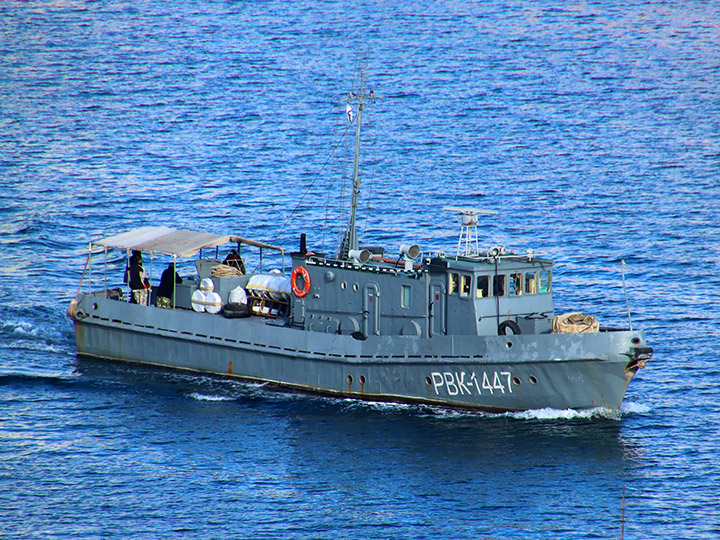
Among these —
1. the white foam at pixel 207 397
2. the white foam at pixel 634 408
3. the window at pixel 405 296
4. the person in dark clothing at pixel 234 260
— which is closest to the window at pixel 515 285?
the window at pixel 405 296

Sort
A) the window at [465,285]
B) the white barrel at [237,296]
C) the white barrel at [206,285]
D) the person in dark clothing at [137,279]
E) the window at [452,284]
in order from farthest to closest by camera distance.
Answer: the person in dark clothing at [137,279] → the white barrel at [206,285] → the white barrel at [237,296] → the window at [452,284] → the window at [465,285]

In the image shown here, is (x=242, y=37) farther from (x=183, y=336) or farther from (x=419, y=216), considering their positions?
(x=183, y=336)

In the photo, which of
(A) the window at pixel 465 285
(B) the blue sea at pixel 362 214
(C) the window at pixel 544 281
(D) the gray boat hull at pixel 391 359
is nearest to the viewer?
(B) the blue sea at pixel 362 214

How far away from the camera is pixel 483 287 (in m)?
33.7

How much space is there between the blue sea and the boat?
0.78 metres

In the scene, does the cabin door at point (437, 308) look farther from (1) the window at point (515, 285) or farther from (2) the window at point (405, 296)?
(1) the window at point (515, 285)

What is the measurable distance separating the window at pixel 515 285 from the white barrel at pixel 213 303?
1039cm

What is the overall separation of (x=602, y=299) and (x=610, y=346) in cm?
1471

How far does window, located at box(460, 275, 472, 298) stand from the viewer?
33.4 meters

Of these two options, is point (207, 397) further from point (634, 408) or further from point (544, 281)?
point (634, 408)

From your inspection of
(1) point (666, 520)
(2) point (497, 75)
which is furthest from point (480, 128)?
(1) point (666, 520)

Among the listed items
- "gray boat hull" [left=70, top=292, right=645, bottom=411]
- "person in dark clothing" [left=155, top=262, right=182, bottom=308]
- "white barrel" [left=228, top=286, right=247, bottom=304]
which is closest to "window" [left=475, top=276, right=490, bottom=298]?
"gray boat hull" [left=70, top=292, right=645, bottom=411]

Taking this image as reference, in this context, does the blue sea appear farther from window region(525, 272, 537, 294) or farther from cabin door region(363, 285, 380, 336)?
window region(525, 272, 537, 294)

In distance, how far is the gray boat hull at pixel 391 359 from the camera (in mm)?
32312
